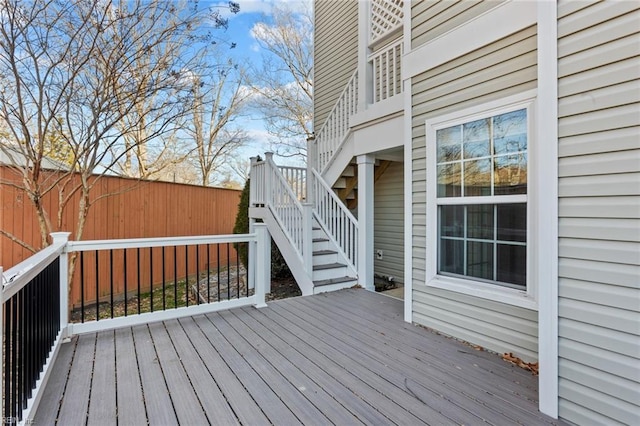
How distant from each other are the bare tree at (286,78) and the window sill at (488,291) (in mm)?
10310

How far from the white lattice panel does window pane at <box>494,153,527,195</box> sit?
3031 millimetres

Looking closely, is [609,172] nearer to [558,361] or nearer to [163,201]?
[558,361]

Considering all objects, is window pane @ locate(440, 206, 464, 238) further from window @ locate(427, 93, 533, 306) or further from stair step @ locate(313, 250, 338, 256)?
stair step @ locate(313, 250, 338, 256)

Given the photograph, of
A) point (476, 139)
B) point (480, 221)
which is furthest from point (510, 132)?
point (480, 221)

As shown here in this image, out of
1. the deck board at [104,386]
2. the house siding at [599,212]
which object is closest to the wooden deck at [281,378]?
the deck board at [104,386]

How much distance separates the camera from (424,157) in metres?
3.24

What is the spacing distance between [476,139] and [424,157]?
53 centimetres

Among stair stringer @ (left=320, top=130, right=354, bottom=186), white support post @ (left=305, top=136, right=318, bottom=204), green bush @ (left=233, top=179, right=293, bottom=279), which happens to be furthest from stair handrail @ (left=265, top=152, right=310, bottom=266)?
green bush @ (left=233, top=179, right=293, bottom=279)

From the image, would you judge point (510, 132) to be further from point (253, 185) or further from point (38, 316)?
point (253, 185)

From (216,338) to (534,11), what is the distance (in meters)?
3.67

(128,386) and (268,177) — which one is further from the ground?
(268,177)

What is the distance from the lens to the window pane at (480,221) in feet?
9.09

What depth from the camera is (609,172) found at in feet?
5.68

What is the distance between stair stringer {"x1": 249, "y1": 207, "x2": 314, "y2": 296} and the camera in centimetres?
462
